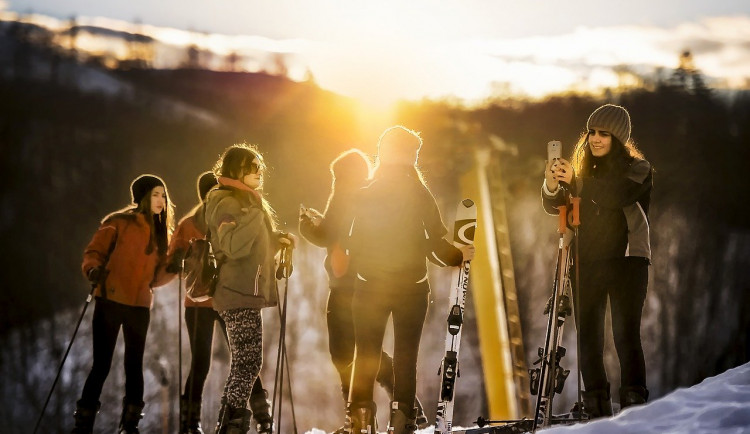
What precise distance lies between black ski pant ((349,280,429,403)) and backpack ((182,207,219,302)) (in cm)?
106

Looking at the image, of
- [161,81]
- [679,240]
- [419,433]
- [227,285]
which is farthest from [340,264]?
[679,240]

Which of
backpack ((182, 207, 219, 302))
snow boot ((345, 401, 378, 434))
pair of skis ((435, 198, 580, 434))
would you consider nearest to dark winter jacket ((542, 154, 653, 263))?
pair of skis ((435, 198, 580, 434))

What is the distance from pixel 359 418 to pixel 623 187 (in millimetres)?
2226

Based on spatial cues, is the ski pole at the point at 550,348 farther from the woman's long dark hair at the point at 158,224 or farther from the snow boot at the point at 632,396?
the woman's long dark hair at the point at 158,224

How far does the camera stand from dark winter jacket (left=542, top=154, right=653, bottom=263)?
5.76 metres

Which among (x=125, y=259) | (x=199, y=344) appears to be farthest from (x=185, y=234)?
(x=199, y=344)

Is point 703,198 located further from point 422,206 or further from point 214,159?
point 422,206

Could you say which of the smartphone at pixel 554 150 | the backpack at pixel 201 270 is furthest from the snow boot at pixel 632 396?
the backpack at pixel 201 270

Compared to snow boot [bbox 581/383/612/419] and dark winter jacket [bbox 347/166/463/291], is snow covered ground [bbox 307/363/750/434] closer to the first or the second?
snow boot [bbox 581/383/612/419]

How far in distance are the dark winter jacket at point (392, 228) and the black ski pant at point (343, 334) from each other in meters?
0.99

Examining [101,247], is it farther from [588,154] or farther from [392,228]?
[588,154]

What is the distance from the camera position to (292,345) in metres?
22.9

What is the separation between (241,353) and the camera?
5.88 meters

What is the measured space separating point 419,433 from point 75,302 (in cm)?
1530
